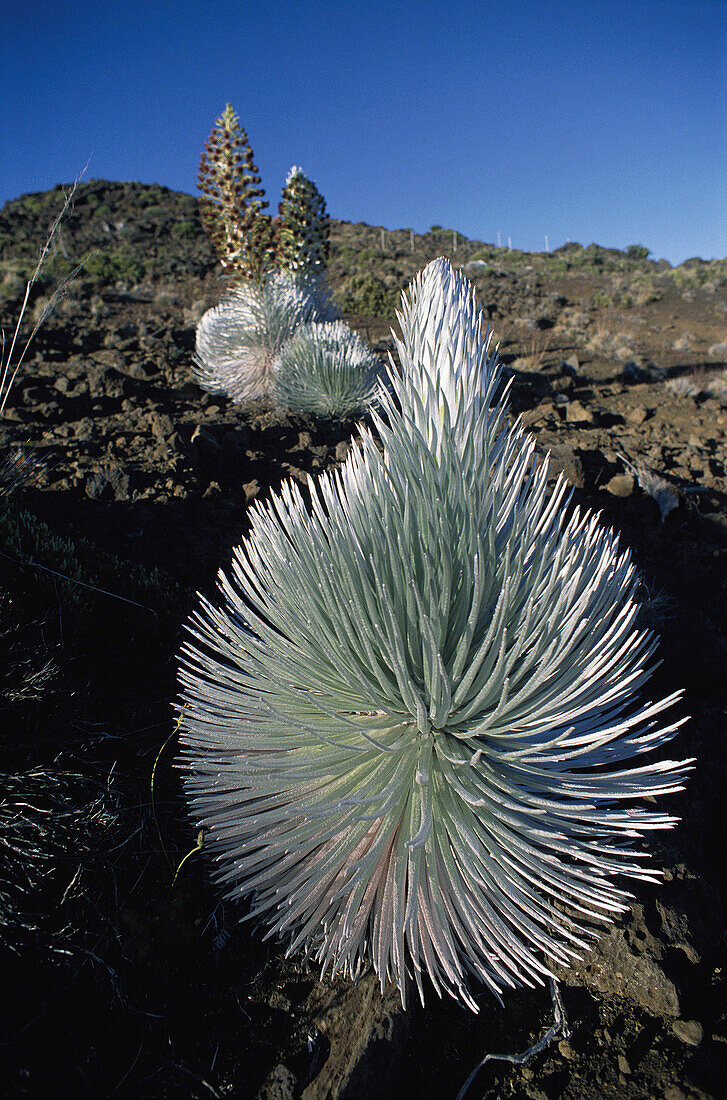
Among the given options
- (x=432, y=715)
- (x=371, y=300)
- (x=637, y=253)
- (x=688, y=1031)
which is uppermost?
(x=637, y=253)

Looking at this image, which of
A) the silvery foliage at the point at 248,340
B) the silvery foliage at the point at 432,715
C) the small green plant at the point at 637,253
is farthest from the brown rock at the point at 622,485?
the small green plant at the point at 637,253

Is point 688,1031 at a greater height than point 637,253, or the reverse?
point 637,253

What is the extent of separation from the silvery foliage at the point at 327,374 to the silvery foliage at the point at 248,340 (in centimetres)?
41

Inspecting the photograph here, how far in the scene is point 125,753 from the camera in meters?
1.59

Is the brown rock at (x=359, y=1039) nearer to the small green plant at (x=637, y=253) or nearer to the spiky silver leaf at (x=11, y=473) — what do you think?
the spiky silver leaf at (x=11, y=473)

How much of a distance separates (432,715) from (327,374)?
3.48 m

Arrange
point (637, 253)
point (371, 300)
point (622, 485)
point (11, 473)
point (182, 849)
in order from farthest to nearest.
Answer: point (637, 253)
point (371, 300)
point (622, 485)
point (11, 473)
point (182, 849)

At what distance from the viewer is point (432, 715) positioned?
111 cm

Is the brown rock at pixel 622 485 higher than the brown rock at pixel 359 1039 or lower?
higher

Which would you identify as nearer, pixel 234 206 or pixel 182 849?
pixel 182 849

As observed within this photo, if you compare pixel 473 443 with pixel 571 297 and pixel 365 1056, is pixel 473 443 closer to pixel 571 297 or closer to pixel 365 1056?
pixel 365 1056

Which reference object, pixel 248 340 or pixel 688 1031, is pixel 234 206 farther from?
pixel 688 1031

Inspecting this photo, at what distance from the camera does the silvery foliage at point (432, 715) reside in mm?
1030

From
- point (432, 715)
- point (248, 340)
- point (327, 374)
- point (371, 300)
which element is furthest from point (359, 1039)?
point (371, 300)
